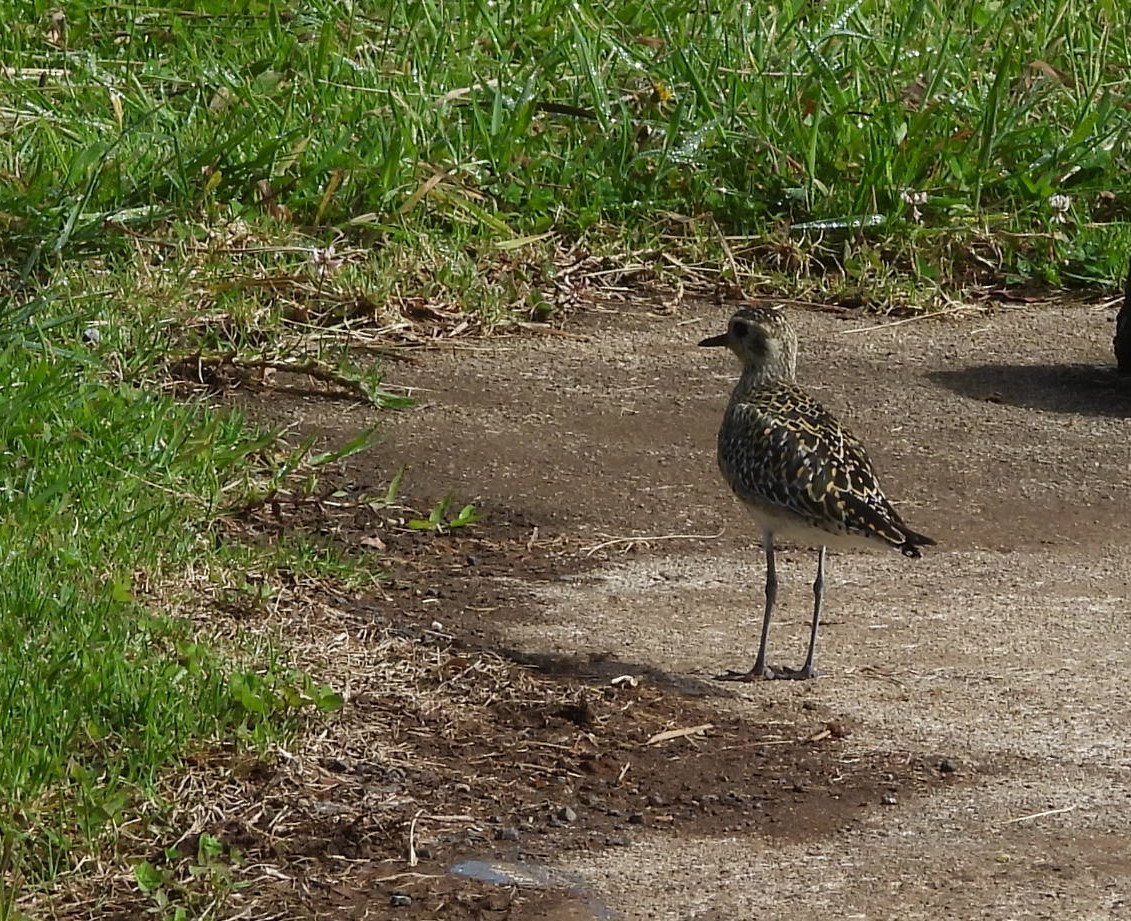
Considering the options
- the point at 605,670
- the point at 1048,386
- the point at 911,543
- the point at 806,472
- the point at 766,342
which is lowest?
the point at 605,670

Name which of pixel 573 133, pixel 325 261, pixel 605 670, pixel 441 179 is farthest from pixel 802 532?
pixel 573 133

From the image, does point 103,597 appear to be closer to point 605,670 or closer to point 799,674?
point 605,670

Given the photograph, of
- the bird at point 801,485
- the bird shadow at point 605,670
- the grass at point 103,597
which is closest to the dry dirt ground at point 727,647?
the bird shadow at point 605,670

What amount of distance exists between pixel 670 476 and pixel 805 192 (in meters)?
2.60

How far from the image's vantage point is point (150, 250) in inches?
355

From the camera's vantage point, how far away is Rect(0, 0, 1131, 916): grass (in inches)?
309

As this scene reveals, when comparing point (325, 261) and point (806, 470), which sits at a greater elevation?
point (806, 470)

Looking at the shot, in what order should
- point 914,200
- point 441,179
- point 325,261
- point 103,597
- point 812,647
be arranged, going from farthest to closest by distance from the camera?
point 914,200 → point 441,179 → point 325,261 → point 812,647 → point 103,597

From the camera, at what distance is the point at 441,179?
9711 mm

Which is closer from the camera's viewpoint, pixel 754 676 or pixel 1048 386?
pixel 754 676

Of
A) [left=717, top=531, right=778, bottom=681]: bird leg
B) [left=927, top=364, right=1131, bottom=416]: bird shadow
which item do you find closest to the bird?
[left=717, top=531, right=778, bottom=681]: bird leg

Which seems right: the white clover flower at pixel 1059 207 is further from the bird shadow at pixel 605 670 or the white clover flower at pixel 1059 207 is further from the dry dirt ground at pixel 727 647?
the bird shadow at pixel 605 670

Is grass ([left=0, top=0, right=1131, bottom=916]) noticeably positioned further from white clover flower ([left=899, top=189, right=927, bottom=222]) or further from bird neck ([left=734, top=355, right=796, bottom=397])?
bird neck ([left=734, top=355, right=796, bottom=397])

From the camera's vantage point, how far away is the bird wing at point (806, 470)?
245 inches
